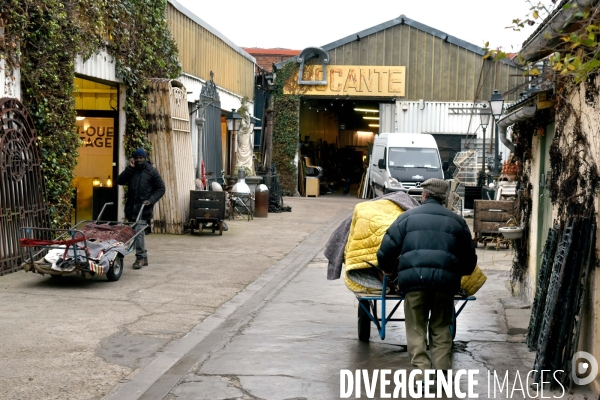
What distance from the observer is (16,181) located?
12.3 meters

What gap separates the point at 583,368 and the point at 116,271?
700 centimetres

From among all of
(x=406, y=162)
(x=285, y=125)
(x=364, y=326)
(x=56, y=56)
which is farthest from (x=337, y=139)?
(x=364, y=326)

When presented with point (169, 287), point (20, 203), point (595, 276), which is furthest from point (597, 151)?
point (20, 203)

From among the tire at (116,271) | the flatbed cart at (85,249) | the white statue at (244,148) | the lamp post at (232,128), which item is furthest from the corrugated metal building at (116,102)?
the tire at (116,271)

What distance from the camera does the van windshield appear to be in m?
29.1

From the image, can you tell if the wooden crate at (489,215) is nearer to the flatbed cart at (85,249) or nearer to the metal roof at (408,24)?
the flatbed cart at (85,249)

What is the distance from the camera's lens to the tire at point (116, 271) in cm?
1166

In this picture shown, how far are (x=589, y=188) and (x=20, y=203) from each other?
8.48 meters

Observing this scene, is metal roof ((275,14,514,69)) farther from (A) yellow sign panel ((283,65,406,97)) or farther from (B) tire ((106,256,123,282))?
(B) tire ((106,256,123,282))

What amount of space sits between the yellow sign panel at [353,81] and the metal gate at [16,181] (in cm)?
2192

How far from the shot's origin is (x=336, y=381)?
702 cm

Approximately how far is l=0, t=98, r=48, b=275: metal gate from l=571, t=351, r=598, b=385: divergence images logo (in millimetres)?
8164

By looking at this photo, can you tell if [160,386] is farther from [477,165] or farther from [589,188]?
[477,165]

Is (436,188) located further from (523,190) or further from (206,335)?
(523,190)
